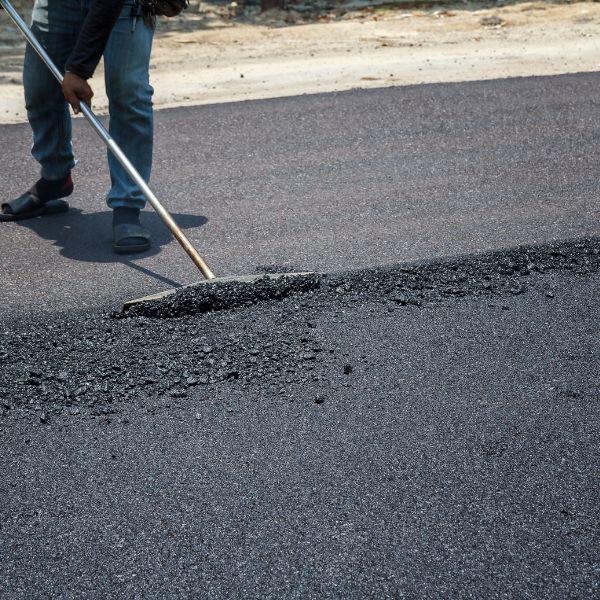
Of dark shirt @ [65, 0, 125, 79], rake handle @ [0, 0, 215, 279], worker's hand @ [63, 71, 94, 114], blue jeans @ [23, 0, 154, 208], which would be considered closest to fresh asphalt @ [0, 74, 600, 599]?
rake handle @ [0, 0, 215, 279]

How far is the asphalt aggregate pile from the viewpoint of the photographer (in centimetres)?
225

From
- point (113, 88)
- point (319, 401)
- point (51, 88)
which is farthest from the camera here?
point (51, 88)

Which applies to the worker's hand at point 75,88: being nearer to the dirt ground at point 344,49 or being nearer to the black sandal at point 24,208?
the black sandal at point 24,208

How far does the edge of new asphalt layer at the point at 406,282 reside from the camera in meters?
3.56

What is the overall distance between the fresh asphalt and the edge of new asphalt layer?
14 mm

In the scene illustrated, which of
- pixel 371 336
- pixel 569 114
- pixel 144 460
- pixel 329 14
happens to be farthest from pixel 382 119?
pixel 329 14

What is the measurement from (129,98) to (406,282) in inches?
60.1

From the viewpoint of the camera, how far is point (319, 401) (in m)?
2.97

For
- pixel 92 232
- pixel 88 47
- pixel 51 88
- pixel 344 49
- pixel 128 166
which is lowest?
pixel 92 232

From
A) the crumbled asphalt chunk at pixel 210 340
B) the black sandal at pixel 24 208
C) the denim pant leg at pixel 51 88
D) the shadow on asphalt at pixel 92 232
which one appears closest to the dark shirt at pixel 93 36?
the denim pant leg at pixel 51 88

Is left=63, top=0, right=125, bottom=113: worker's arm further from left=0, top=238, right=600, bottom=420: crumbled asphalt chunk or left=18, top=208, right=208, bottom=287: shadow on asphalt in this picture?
left=0, top=238, right=600, bottom=420: crumbled asphalt chunk

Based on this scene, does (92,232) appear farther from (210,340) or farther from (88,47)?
(210,340)

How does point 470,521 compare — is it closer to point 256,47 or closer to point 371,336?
point 371,336

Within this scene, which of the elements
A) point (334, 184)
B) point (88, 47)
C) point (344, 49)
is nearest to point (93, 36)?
point (88, 47)
